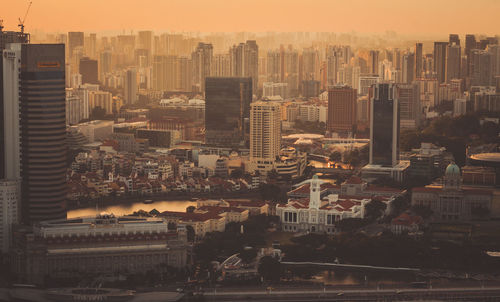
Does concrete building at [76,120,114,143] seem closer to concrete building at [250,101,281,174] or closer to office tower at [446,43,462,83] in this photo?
concrete building at [250,101,281,174]

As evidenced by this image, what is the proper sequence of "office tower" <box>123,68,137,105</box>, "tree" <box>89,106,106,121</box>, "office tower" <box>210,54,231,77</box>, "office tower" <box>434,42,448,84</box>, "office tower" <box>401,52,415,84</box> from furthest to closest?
"office tower" <box>123,68,137,105</box>, "office tower" <box>210,54,231,77</box>, "office tower" <box>434,42,448,84</box>, "office tower" <box>401,52,415,84</box>, "tree" <box>89,106,106,121</box>

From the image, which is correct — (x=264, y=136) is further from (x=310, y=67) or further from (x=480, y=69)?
(x=310, y=67)

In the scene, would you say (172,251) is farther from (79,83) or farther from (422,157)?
(79,83)

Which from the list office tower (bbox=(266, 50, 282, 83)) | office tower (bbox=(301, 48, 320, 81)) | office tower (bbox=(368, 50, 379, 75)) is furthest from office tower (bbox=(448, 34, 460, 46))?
office tower (bbox=(266, 50, 282, 83))

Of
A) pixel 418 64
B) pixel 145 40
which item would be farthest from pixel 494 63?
pixel 145 40

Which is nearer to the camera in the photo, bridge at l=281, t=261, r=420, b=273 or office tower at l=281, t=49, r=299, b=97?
bridge at l=281, t=261, r=420, b=273

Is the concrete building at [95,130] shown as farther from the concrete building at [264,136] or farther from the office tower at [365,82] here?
the office tower at [365,82]

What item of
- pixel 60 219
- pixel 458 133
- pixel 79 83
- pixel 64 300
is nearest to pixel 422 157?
pixel 458 133
